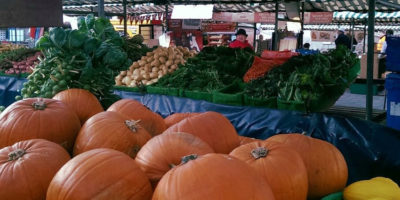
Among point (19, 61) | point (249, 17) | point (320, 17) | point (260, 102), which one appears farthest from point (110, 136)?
point (320, 17)

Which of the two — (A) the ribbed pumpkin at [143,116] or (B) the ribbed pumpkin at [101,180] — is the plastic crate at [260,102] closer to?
(A) the ribbed pumpkin at [143,116]

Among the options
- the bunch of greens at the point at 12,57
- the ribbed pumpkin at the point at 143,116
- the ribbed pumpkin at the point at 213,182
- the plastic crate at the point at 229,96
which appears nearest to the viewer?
the ribbed pumpkin at the point at 213,182

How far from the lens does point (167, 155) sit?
1435 millimetres

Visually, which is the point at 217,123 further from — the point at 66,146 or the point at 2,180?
the point at 2,180

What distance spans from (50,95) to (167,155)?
61.3 inches

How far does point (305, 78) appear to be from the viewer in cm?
411

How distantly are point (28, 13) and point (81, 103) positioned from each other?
1.37 meters

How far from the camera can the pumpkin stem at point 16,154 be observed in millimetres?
1496

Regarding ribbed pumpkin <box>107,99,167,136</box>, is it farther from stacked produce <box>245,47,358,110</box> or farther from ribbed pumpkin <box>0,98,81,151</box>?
stacked produce <box>245,47,358,110</box>

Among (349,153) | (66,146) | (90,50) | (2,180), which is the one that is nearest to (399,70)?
(349,153)

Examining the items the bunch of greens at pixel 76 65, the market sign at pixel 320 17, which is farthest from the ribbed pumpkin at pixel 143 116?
the market sign at pixel 320 17

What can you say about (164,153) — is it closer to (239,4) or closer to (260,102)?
(260,102)

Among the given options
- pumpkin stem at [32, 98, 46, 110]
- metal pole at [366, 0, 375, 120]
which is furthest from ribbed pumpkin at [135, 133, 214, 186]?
metal pole at [366, 0, 375, 120]

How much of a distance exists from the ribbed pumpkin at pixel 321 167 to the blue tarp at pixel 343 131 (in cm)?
147
